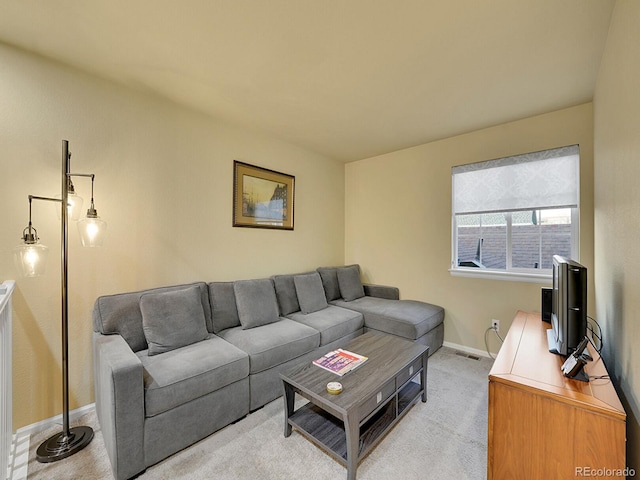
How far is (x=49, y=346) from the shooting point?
6.25 feet

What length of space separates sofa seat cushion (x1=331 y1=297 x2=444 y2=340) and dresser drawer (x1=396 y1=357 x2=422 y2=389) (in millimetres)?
668

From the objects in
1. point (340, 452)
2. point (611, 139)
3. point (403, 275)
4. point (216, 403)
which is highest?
point (611, 139)

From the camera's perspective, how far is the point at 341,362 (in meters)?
1.90

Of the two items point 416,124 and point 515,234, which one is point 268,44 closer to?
point 416,124

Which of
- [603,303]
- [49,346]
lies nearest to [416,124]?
[603,303]

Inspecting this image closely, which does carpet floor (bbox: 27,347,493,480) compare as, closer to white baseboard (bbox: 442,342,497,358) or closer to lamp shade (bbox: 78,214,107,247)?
white baseboard (bbox: 442,342,497,358)

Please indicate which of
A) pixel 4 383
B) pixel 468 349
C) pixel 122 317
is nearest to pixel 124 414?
pixel 4 383

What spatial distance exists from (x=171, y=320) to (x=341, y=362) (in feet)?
4.35

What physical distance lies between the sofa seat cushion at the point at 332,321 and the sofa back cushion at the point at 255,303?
0.32m

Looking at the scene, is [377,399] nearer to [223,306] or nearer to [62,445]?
[223,306]

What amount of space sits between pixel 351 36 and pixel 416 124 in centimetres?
152

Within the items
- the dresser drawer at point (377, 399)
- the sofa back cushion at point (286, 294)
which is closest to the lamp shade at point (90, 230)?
the sofa back cushion at point (286, 294)

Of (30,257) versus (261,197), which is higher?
(261,197)
